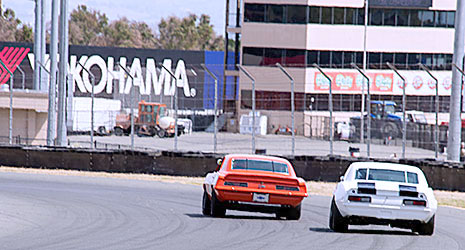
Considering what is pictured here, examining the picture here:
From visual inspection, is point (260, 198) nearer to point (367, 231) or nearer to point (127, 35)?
point (367, 231)

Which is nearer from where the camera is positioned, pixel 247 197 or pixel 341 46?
pixel 247 197

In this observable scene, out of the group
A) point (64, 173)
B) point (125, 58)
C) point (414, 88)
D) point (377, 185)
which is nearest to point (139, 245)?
point (377, 185)

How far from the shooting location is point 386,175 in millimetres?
14344

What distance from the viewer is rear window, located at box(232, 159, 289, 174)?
52.4 ft

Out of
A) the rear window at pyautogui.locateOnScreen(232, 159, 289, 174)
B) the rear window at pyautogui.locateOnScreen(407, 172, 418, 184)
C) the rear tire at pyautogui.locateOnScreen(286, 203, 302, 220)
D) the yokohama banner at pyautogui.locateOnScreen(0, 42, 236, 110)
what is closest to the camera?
the rear window at pyautogui.locateOnScreen(407, 172, 418, 184)

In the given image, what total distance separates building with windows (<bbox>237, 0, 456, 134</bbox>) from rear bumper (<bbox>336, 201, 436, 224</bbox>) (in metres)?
48.7

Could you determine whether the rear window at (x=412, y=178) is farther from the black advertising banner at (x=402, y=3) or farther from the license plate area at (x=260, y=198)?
the black advertising banner at (x=402, y=3)

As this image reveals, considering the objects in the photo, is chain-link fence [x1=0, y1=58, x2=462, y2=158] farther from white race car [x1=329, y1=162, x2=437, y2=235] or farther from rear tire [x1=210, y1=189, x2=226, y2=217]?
white race car [x1=329, y1=162, x2=437, y2=235]

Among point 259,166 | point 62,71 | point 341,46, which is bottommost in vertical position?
point 259,166

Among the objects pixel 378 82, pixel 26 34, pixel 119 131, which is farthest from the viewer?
pixel 26 34

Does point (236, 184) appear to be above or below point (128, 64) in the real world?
below

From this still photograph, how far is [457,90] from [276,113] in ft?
113

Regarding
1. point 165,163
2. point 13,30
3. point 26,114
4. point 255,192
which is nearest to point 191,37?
point 13,30

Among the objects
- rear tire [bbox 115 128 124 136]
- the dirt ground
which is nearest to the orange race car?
the dirt ground
